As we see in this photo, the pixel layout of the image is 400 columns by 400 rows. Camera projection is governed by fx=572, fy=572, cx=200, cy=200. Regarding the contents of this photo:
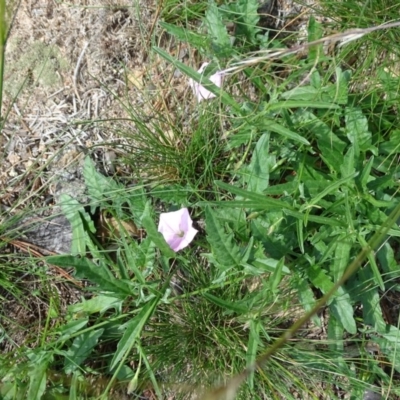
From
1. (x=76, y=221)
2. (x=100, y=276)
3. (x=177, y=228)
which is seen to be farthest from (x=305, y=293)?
(x=76, y=221)

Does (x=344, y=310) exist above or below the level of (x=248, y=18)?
below

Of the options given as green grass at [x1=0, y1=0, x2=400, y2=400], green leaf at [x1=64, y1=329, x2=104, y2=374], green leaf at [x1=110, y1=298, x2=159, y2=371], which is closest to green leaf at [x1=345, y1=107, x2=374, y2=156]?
green grass at [x1=0, y1=0, x2=400, y2=400]

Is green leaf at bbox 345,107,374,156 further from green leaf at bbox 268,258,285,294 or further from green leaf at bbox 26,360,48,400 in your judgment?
green leaf at bbox 26,360,48,400

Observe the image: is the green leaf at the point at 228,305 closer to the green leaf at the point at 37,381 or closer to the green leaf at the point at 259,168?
the green leaf at the point at 259,168

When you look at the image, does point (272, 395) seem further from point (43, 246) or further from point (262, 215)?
point (43, 246)

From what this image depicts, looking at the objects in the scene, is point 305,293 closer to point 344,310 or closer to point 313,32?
point 344,310

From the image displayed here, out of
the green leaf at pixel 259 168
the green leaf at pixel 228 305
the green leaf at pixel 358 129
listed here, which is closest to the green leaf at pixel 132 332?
the green leaf at pixel 228 305
